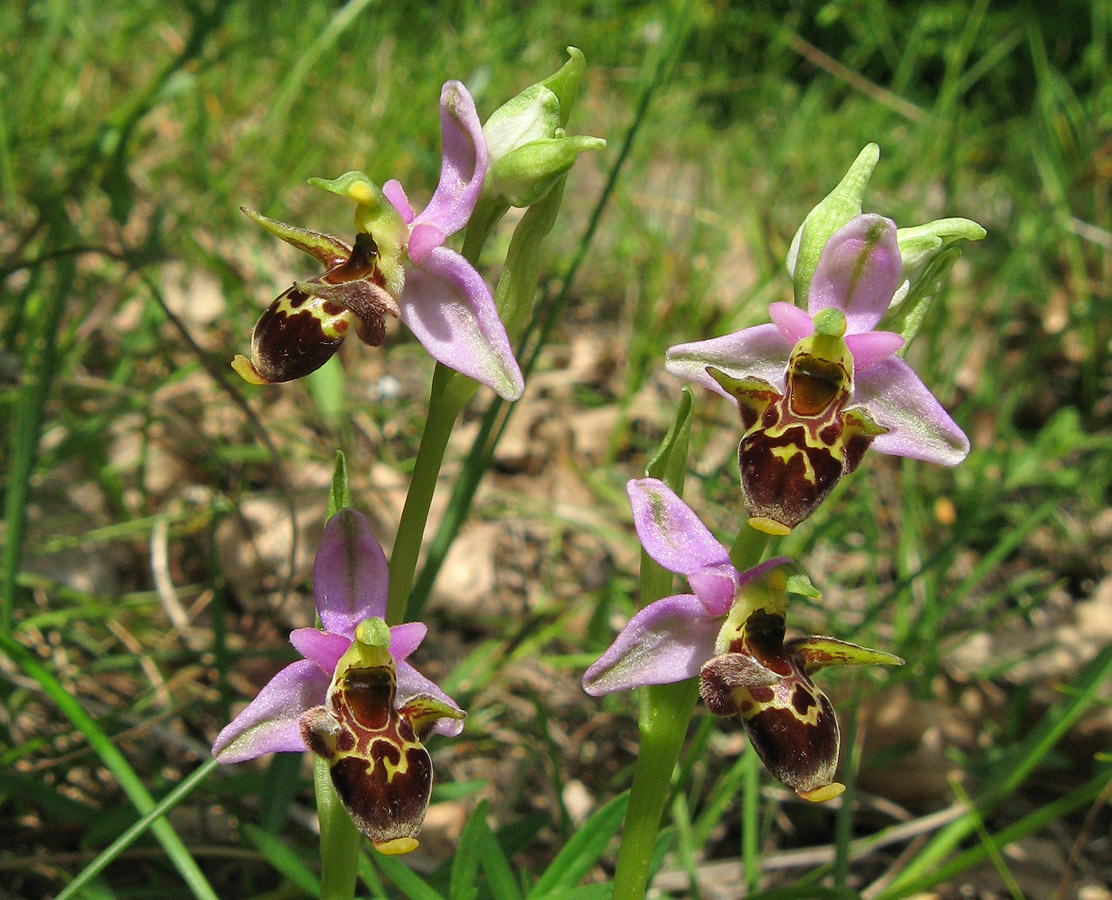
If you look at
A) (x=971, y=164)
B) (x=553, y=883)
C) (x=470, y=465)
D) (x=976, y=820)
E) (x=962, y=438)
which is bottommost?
(x=971, y=164)

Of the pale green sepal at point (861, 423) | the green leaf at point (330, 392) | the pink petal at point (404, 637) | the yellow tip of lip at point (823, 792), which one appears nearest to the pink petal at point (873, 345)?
the pale green sepal at point (861, 423)

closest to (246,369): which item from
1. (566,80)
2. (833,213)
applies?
(566,80)

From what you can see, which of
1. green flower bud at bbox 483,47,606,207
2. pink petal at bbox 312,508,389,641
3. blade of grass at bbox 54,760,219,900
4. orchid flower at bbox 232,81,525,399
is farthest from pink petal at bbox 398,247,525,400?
blade of grass at bbox 54,760,219,900

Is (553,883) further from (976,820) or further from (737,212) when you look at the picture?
(737,212)

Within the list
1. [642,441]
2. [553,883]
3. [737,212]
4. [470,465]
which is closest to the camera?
[553,883]

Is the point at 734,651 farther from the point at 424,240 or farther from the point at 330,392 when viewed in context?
the point at 330,392

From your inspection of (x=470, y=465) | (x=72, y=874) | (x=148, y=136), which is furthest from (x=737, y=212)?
(x=72, y=874)

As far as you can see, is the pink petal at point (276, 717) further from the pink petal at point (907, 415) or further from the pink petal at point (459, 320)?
the pink petal at point (907, 415)
